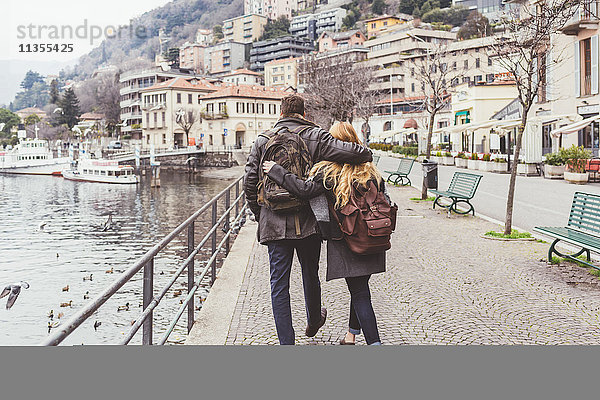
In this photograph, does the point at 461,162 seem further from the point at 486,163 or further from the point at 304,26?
the point at 304,26

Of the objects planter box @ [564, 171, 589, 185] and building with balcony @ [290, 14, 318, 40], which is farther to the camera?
building with balcony @ [290, 14, 318, 40]

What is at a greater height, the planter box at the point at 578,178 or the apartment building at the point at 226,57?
the apartment building at the point at 226,57

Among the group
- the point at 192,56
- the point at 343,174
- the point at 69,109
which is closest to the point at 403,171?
the point at 343,174

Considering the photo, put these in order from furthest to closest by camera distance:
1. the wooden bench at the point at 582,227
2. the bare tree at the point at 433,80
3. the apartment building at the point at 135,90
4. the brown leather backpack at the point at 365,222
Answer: the apartment building at the point at 135,90, the bare tree at the point at 433,80, the wooden bench at the point at 582,227, the brown leather backpack at the point at 365,222

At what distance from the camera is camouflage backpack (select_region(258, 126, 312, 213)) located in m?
4.42

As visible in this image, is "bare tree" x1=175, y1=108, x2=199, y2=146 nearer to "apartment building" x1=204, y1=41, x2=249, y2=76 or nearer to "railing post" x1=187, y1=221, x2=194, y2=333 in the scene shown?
"apartment building" x1=204, y1=41, x2=249, y2=76

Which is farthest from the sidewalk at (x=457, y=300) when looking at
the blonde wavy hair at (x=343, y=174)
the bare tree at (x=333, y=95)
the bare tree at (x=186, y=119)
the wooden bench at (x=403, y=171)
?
the bare tree at (x=186, y=119)

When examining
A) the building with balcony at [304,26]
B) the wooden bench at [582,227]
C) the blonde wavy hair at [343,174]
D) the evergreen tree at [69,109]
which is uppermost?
the building with balcony at [304,26]

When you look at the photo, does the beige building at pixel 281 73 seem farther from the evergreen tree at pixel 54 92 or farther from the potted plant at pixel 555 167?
the potted plant at pixel 555 167

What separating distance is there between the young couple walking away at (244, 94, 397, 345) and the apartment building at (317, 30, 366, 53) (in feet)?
400

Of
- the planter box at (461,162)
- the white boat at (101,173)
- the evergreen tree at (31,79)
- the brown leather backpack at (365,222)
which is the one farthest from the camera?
the evergreen tree at (31,79)

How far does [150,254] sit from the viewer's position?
3998 millimetres

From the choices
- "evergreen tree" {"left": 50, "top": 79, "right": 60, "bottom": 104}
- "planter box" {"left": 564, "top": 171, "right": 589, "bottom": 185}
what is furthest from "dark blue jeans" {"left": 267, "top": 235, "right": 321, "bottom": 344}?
"evergreen tree" {"left": 50, "top": 79, "right": 60, "bottom": 104}

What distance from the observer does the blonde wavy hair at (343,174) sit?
14.4 ft
